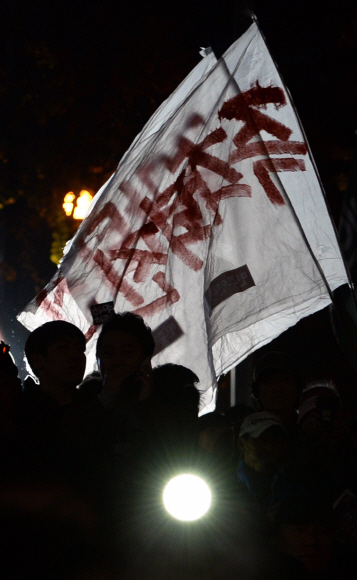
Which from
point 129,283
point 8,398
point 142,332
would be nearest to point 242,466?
point 142,332

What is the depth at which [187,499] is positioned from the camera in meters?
1.89

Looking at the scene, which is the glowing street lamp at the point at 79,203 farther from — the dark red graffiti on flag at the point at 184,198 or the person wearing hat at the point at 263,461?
the person wearing hat at the point at 263,461

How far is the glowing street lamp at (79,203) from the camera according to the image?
10500 mm

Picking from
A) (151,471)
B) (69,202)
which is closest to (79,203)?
(69,202)

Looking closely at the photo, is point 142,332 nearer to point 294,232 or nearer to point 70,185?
point 294,232

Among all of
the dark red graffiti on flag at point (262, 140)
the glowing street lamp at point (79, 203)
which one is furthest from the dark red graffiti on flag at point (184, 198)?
the glowing street lamp at point (79, 203)

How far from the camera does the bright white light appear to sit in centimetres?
189

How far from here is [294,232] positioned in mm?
3326

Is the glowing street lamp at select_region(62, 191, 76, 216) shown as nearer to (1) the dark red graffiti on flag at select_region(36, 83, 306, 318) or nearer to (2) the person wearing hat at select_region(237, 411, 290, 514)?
(1) the dark red graffiti on flag at select_region(36, 83, 306, 318)

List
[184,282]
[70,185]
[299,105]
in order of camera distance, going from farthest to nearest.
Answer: [70,185] < [299,105] < [184,282]

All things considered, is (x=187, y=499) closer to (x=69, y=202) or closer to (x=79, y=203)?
(x=79, y=203)

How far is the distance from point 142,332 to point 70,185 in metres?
9.13

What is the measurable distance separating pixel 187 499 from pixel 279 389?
52.9 inches

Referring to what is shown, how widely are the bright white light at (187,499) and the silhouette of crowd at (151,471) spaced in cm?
3
